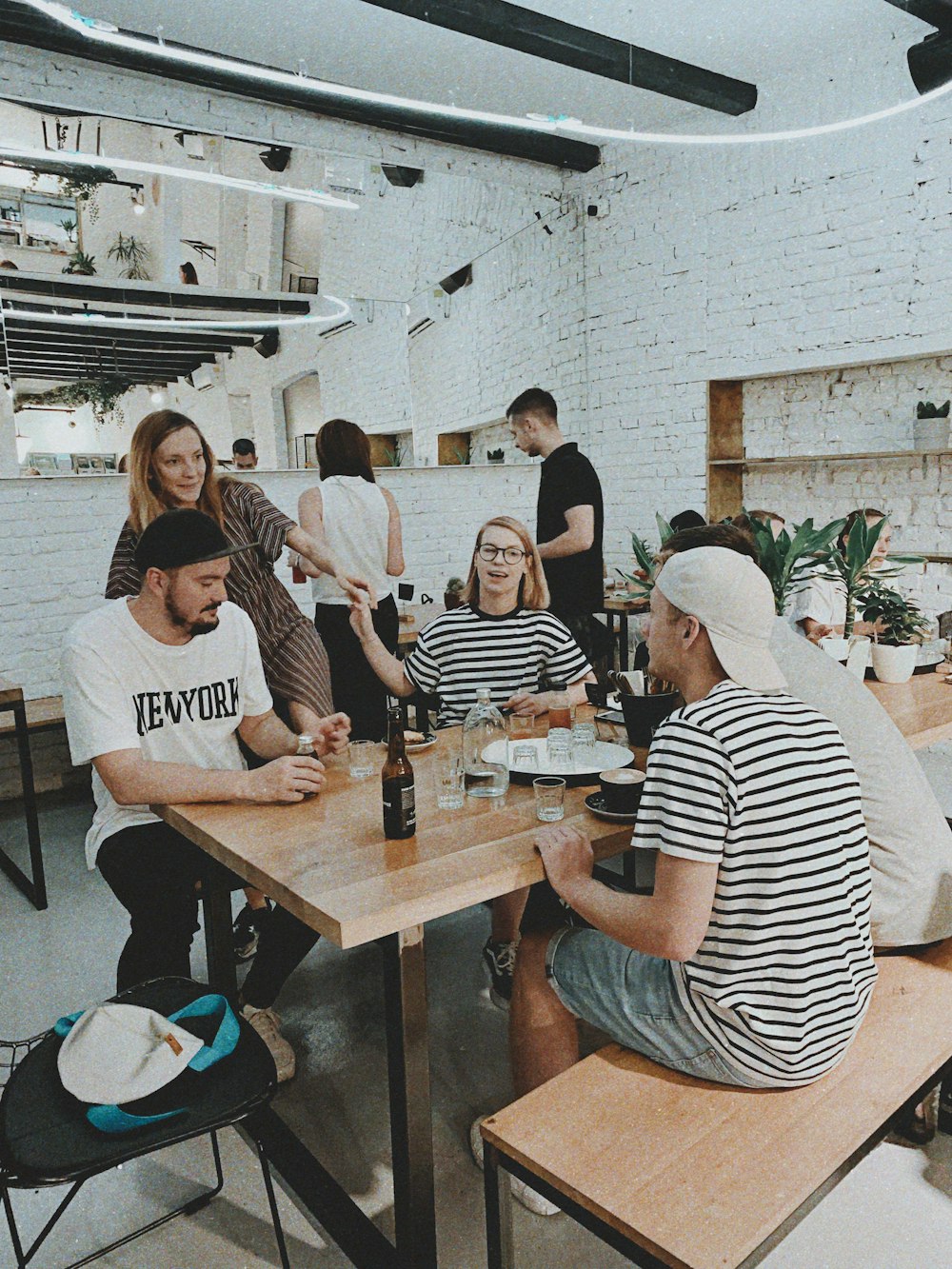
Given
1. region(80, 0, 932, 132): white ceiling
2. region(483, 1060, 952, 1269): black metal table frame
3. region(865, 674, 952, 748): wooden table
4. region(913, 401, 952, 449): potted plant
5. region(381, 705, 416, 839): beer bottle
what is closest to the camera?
region(483, 1060, 952, 1269): black metal table frame

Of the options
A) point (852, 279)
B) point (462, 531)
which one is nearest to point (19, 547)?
point (462, 531)

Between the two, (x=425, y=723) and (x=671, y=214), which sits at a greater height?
(x=671, y=214)

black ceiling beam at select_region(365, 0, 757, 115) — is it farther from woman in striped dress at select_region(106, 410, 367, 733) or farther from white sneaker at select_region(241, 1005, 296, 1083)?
white sneaker at select_region(241, 1005, 296, 1083)

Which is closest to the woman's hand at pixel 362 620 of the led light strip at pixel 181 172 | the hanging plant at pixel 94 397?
the hanging plant at pixel 94 397

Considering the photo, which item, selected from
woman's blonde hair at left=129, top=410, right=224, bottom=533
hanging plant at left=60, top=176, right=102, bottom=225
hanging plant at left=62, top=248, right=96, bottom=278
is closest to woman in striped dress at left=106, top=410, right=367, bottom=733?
woman's blonde hair at left=129, top=410, right=224, bottom=533

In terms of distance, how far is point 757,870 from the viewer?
1.35 m

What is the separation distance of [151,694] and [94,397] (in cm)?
291

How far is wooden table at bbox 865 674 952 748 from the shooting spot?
2352mm

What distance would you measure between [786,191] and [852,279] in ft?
2.16

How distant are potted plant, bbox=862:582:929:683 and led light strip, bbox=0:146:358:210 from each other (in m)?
3.78

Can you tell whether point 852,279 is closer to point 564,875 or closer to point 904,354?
point 904,354

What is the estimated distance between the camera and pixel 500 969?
8.67ft


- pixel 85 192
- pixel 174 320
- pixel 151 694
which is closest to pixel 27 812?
pixel 151 694

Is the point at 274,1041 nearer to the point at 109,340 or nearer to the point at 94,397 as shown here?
the point at 94,397
